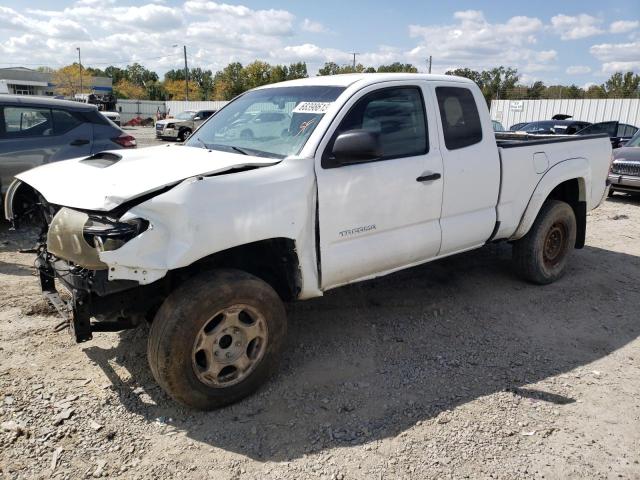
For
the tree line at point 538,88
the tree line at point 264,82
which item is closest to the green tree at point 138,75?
the tree line at point 264,82

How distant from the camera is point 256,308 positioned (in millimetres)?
3195

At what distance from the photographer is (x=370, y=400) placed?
334cm

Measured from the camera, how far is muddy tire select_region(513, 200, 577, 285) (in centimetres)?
518

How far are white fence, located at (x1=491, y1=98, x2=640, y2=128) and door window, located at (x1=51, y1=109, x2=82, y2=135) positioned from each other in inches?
989

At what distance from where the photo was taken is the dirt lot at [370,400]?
2.78 m

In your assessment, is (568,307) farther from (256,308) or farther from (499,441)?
(256,308)

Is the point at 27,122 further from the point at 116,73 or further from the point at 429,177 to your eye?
the point at 116,73

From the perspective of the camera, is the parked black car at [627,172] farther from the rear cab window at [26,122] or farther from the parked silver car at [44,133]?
the rear cab window at [26,122]

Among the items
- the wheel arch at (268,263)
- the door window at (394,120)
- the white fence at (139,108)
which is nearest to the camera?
the wheel arch at (268,263)

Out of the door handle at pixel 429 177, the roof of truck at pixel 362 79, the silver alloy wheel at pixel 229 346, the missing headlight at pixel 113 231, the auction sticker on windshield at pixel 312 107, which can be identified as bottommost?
the silver alloy wheel at pixel 229 346

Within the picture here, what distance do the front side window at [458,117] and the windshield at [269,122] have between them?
0.96 meters

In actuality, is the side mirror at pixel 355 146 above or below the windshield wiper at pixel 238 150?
above

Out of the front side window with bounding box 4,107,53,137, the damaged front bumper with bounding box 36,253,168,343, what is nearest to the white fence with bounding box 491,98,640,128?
the front side window with bounding box 4,107,53,137

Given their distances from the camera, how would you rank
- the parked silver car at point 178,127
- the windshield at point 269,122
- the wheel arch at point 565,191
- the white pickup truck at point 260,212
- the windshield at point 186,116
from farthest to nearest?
the windshield at point 186,116, the parked silver car at point 178,127, the wheel arch at point 565,191, the windshield at point 269,122, the white pickup truck at point 260,212
